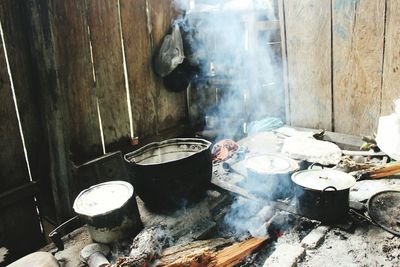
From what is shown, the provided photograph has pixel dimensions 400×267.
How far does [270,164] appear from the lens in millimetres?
3412

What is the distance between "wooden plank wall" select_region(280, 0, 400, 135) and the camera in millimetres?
4035

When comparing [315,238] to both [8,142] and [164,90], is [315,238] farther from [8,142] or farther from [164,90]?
[164,90]

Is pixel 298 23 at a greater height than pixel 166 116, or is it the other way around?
pixel 298 23

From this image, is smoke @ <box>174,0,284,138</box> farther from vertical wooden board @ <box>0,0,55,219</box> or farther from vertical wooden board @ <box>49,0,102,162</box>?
vertical wooden board @ <box>0,0,55,219</box>

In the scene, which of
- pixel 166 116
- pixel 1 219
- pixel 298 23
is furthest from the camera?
pixel 166 116

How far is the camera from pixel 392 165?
3.43m

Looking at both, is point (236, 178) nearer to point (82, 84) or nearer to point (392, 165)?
point (392, 165)

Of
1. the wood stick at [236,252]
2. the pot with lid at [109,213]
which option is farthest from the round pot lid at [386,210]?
the pot with lid at [109,213]

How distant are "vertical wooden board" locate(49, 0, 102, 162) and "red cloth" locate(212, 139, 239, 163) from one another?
208 cm

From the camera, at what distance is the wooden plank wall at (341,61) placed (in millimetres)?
→ 4035

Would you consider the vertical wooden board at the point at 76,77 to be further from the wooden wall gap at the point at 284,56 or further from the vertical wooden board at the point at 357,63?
the vertical wooden board at the point at 357,63

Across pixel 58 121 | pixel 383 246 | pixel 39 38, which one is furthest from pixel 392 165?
pixel 39 38

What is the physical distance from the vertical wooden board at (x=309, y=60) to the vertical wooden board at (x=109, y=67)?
2907mm

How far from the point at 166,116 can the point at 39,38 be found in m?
2.99
